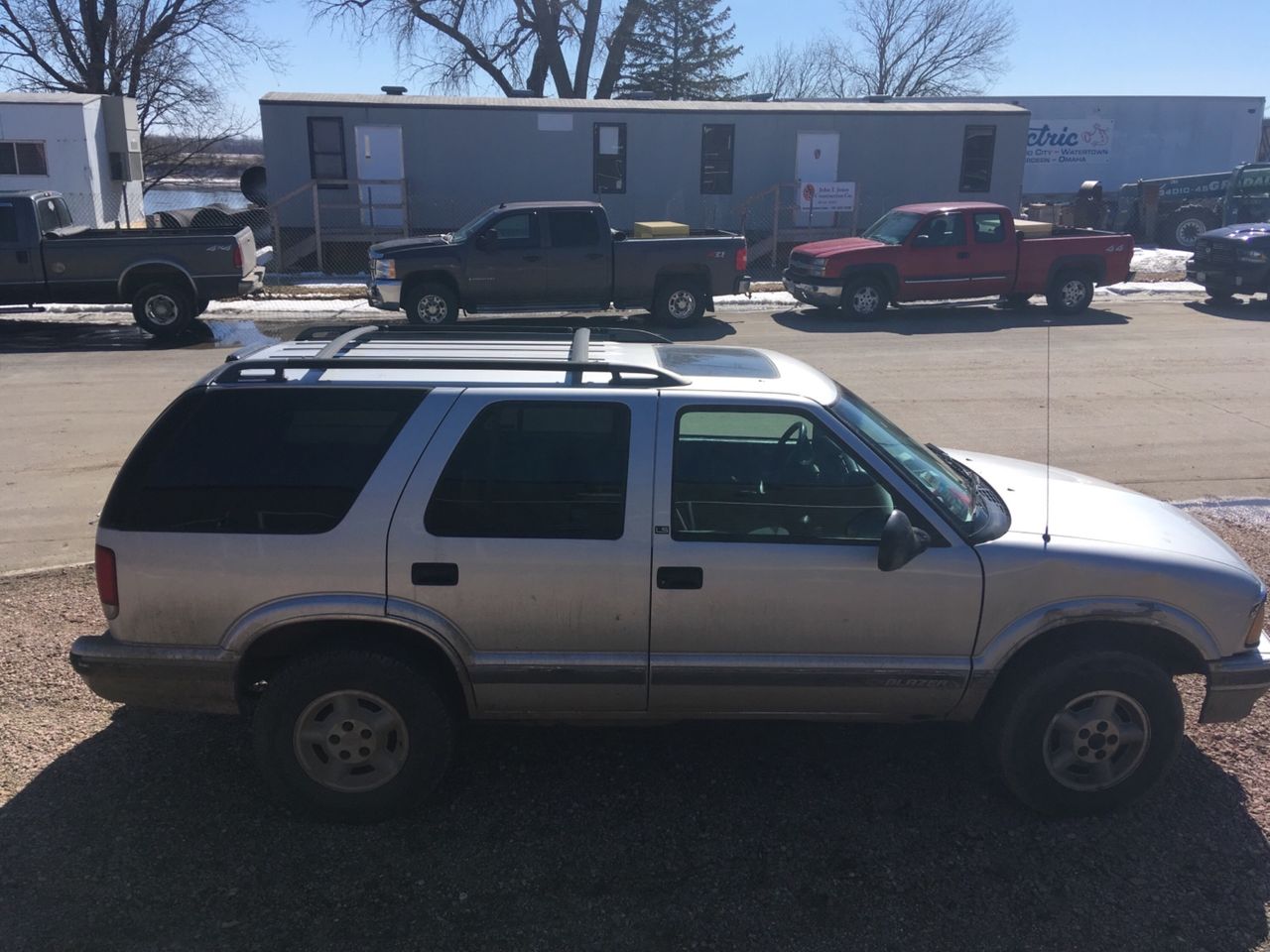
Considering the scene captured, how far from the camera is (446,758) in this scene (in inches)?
152

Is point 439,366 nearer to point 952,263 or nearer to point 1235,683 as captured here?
point 1235,683

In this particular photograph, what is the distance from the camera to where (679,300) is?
53.5 feet

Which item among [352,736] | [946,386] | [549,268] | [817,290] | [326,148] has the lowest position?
[946,386]

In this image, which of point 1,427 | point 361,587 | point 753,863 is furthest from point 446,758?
point 1,427

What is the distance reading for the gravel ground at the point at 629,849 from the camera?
11.0ft

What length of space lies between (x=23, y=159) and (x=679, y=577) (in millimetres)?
21736

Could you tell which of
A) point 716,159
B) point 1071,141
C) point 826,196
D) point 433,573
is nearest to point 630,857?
point 433,573

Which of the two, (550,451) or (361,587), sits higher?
(550,451)

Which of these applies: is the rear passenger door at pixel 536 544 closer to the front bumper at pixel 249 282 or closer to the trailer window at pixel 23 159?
the front bumper at pixel 249 282

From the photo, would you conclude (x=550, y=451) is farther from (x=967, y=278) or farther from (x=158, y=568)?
(x=967, y=278)

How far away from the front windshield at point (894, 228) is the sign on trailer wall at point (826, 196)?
5230mm

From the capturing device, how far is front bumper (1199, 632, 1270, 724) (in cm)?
389

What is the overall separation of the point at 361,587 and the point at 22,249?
519 inches

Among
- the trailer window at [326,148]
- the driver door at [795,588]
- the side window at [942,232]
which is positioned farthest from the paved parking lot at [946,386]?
the trailer window at [326,148]
